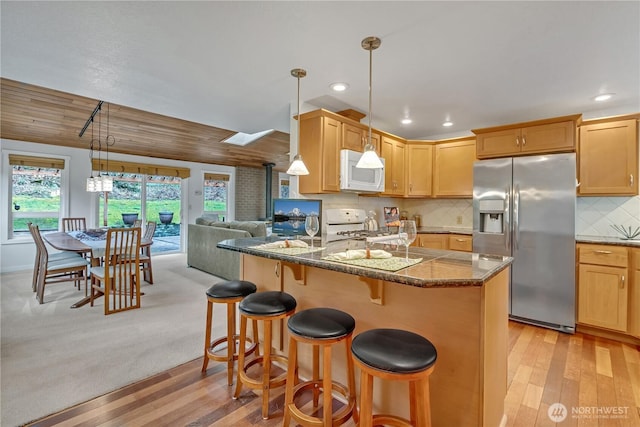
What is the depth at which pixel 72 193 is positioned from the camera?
5.69 meters

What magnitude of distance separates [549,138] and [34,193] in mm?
8070

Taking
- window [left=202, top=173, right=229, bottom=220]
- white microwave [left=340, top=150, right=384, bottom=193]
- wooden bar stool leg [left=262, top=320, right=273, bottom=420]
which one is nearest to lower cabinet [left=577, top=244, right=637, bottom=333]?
white microwave [left=340, top=150, right=384, bottom=193]

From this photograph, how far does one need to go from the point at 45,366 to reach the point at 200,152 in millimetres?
5069

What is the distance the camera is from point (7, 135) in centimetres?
487

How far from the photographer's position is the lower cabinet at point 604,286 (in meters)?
2.69

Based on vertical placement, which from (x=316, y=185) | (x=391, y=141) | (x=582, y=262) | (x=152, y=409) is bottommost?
(x=152, y=409)

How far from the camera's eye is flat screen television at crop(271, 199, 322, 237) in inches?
107

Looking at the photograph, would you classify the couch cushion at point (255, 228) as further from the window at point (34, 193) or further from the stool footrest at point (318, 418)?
the window at point (34, 193)

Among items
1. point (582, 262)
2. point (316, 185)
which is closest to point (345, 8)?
point (316, 185)

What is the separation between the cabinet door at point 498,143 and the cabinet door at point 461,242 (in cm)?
103

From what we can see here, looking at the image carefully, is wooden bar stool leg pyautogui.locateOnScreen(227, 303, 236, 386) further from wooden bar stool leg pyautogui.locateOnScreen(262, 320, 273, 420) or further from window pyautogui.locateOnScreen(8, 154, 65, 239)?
window pyautogui.locateOnScreen(8, 154, 65, 239)

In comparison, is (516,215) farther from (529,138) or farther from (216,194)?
(216,194)

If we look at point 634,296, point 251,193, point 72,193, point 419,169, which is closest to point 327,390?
point 634,296

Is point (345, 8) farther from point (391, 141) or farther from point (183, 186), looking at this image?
point (183, 186)
